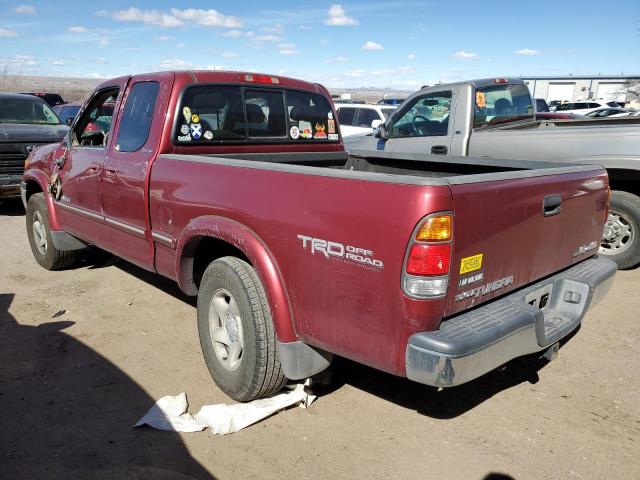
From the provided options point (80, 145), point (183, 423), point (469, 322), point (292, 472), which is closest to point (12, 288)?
point (80, 145)

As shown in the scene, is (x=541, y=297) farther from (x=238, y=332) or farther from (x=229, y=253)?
(x=229, y=253)

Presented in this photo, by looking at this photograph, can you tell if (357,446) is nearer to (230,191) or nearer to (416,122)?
(230,191)

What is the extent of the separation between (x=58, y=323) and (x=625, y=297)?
17.0 ft

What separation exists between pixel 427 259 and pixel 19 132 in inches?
335

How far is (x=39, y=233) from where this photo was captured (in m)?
5.86

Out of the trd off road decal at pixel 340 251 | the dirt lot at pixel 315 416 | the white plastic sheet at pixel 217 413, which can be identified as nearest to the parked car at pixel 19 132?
the dirt lot at pixel 315 416

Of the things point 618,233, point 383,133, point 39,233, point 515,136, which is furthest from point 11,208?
point 618,233

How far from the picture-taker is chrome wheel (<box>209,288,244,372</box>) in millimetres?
3198

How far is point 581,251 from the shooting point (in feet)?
10.9

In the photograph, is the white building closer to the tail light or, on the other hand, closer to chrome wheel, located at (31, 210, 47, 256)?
chrome wheel, located at (31, 210, 47, 256)

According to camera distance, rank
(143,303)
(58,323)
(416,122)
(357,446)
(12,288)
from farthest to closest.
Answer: (416,122) < (12,288) < (143,303) < (58,323) < (357,446)

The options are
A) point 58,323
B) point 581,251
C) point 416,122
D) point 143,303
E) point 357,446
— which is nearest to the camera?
point 357,446

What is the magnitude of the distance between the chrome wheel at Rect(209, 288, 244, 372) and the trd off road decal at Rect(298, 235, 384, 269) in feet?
2.58

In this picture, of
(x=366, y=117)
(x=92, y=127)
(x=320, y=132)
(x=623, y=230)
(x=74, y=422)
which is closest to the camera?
(x=74, y=422)
